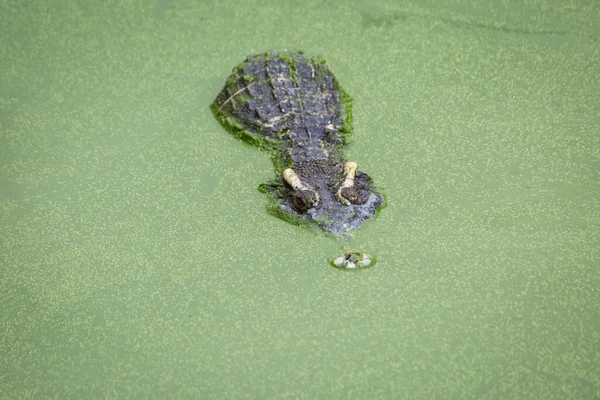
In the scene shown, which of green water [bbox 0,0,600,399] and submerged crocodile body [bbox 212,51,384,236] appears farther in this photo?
submerged crocodile body [bbox 212,51,384,236]

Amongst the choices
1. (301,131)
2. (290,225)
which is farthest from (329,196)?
(301,131)

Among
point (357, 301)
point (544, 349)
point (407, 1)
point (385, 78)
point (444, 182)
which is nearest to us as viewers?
point (544, 349)

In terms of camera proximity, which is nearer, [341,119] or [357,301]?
[357,301]

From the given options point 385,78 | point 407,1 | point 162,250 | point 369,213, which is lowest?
point 162,250

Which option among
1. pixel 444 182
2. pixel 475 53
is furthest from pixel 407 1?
pixel 444 182

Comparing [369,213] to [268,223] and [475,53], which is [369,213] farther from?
[475,53]
